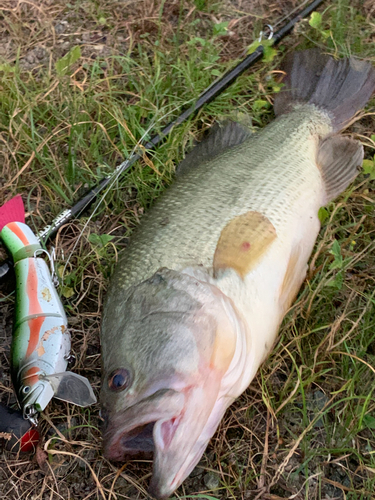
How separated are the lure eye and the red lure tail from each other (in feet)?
3.96

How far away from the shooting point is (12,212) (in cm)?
242

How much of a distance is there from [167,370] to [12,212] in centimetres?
143

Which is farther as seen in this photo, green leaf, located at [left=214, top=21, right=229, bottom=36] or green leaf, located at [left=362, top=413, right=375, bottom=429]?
green leaf, located at [left=214, top=21, right=229, bottom=36]

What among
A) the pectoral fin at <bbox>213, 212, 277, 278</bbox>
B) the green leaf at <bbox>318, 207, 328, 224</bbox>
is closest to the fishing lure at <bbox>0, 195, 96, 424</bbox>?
the pectoral fin at <bbox>213, 212, 277, 278</bbox>

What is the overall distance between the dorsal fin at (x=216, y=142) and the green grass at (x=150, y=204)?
160 mm

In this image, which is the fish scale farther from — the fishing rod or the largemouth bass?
the fishing rod

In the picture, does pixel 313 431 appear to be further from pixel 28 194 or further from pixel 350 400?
pixel 28 194

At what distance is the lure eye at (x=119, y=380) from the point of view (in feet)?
5.48

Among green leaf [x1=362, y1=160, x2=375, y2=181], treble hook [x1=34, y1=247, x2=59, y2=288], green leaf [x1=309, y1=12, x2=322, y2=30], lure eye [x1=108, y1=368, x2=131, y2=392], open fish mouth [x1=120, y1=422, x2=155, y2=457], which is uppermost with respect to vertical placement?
green leaf [x1=309, y1=12, x2=322, y2=30]

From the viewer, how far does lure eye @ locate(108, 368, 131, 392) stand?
1.67 metres

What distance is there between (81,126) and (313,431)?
2.41 meters

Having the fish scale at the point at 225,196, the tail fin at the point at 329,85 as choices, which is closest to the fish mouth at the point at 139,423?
the fish scale at the point at 225,196

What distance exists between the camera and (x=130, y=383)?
5.46 feet

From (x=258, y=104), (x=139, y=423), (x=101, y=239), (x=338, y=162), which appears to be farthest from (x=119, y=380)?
(x=258, y=104)
